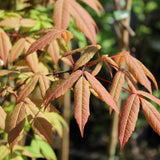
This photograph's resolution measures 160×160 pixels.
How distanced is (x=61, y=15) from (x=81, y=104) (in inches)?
14.4

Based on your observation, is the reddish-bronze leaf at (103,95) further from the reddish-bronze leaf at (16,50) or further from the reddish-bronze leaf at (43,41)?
the reddish-bronze leaf at (16,50)

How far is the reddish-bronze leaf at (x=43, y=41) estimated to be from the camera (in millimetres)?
667

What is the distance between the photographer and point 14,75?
83 cm

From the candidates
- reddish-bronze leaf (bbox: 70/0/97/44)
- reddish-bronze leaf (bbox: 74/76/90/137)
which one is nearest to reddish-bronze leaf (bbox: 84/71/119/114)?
reddish-bronze leaf (bbox: 74/76/90/137)

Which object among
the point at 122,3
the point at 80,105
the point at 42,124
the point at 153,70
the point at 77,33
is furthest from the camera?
the point at 153,70

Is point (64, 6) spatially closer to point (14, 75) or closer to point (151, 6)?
point (14, 75)

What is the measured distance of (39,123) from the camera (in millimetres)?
690

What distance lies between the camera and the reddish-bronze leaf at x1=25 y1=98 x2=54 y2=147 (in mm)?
679

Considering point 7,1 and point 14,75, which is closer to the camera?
point 14,75

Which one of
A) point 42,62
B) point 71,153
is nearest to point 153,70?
point 71,153

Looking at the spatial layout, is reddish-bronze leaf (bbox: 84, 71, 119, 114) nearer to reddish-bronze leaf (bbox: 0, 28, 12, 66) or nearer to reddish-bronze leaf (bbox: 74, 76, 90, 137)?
reddish-bronze leaf (bbox: 74, 76, 90, 137)

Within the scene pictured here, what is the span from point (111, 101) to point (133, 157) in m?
2.34

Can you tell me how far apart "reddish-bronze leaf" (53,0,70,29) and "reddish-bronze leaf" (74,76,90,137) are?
0.91ft

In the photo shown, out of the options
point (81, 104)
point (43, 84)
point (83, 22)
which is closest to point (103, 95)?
point (81, 104)
